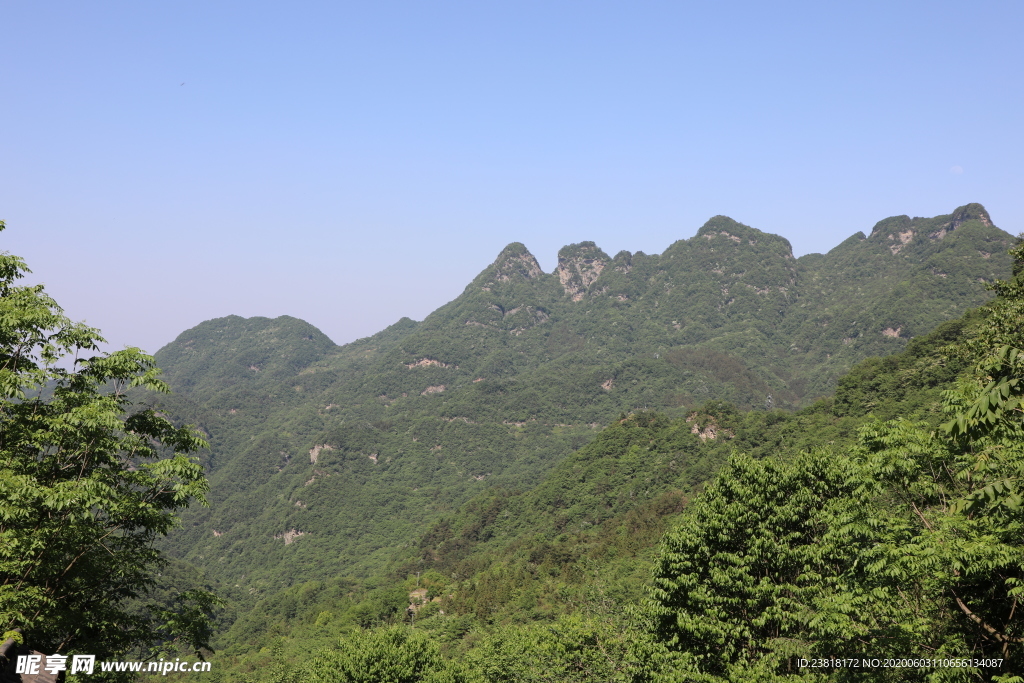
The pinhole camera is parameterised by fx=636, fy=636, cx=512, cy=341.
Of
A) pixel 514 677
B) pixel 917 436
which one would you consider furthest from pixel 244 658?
pixel 917 436

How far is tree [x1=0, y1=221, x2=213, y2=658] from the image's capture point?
13.9m

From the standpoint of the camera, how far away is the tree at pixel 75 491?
13914 mm

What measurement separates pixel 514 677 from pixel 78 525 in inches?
794

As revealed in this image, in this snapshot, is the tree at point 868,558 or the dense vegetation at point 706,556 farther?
the dense vegetation at point 706,556

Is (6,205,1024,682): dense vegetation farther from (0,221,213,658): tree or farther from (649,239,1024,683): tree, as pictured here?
(0,221,213,658): tree

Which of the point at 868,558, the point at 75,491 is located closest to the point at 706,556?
the point at 868,558

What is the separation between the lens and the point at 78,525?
14.5 metres

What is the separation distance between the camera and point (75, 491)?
46.0 feet

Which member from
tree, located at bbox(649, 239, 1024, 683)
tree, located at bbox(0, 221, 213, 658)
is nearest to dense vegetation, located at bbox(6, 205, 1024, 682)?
tree, located at bbox(649, 239, 1024, 683)

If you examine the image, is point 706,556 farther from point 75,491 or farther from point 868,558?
point 75,491

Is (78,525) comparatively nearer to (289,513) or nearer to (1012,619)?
(1012,619)

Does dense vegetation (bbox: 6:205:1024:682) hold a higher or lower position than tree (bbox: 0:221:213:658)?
lower

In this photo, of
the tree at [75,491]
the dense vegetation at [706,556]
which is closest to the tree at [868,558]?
the dense vegetation at [706,556]

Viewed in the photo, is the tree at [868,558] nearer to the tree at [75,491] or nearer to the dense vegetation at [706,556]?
the dense vegetation at [706,556]
